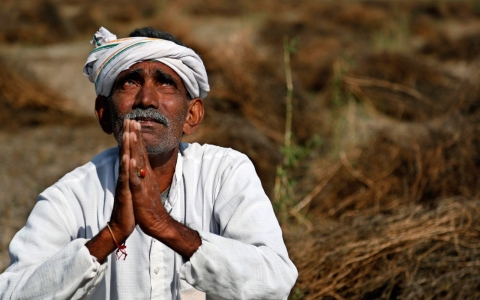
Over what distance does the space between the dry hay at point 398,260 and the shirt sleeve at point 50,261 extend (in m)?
1.58

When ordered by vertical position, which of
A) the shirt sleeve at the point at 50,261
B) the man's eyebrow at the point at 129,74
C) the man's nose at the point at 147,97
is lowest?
the shirt sleeve at the point at 50,261

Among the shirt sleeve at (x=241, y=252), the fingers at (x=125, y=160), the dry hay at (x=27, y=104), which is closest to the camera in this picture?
the fingers at (x=125, y=160)

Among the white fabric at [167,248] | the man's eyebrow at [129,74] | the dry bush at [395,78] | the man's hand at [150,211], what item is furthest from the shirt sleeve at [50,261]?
the dry bush at [395,78]

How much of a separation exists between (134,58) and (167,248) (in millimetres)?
657

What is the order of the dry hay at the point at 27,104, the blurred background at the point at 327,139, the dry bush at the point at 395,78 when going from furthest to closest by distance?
1. the dry bush at the point at 395,78
2. the dry hay at the point at 27,104
3. the blurred background at the point at 327,139

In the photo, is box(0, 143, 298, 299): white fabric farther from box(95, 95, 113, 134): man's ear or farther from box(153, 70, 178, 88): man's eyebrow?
box(153, 70, 178, 88): man's eyebrow

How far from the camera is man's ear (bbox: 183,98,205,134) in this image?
2627 millimetres

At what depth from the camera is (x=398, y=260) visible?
11.9ft

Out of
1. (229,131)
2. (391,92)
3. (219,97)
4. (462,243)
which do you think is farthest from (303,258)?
(391,92)

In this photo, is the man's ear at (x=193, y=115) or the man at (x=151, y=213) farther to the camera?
the man's ear at (x=193, y=115)

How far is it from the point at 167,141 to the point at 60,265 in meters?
0.55

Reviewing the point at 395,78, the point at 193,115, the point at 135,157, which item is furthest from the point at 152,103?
the point at 395,78

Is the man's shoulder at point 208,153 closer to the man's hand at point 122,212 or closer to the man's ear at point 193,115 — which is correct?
the man's ear at point 193,115

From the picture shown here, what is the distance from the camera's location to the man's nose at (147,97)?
2355 millimetres
